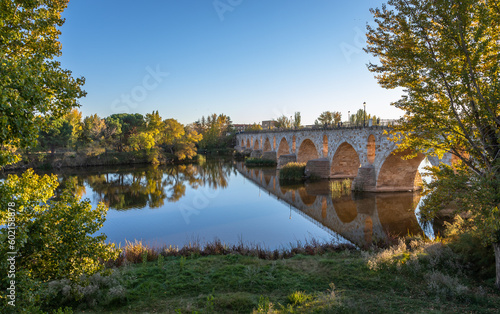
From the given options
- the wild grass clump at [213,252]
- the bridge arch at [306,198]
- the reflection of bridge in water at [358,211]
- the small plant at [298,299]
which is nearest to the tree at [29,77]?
the small plant at [298,299]

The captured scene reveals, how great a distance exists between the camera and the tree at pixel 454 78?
592 cm

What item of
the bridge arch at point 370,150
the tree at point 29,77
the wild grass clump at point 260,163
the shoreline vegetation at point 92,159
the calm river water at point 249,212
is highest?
the tree at point 29,77

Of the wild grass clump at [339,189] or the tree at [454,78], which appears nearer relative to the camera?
the tree at [454,78]

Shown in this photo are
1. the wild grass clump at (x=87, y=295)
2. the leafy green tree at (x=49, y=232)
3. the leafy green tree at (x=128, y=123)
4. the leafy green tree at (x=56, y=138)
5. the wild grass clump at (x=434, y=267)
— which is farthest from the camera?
the leafy green tree at (x=128, y=123)

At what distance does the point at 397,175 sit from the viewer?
72.0 ft

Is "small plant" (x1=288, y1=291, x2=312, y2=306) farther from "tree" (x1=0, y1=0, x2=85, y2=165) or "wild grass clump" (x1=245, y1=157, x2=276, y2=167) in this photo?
"wild grass clump" (x1=245, y1=157, x2=276, y2=167)

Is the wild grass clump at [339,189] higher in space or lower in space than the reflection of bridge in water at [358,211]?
higher

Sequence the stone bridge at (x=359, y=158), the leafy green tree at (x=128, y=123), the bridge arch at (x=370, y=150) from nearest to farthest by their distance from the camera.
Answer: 1. the stone bridge at (x=359, y=158)
2. the bridge arch at (x=370, y=150)
3. the leafy green tree at (x=128, y=123)

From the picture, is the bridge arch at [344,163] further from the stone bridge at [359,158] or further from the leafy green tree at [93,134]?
the leafy green tree at [93,134]

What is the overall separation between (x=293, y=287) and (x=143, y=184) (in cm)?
2661

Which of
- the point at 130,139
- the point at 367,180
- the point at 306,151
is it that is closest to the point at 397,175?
the point at 367,180

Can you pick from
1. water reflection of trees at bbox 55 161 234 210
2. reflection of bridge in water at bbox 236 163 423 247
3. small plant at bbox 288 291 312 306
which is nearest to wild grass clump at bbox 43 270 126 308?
small plant at bbox 288 291 312 306

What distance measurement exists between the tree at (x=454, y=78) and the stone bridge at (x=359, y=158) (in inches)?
148

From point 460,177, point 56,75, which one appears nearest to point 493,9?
point 460,177
